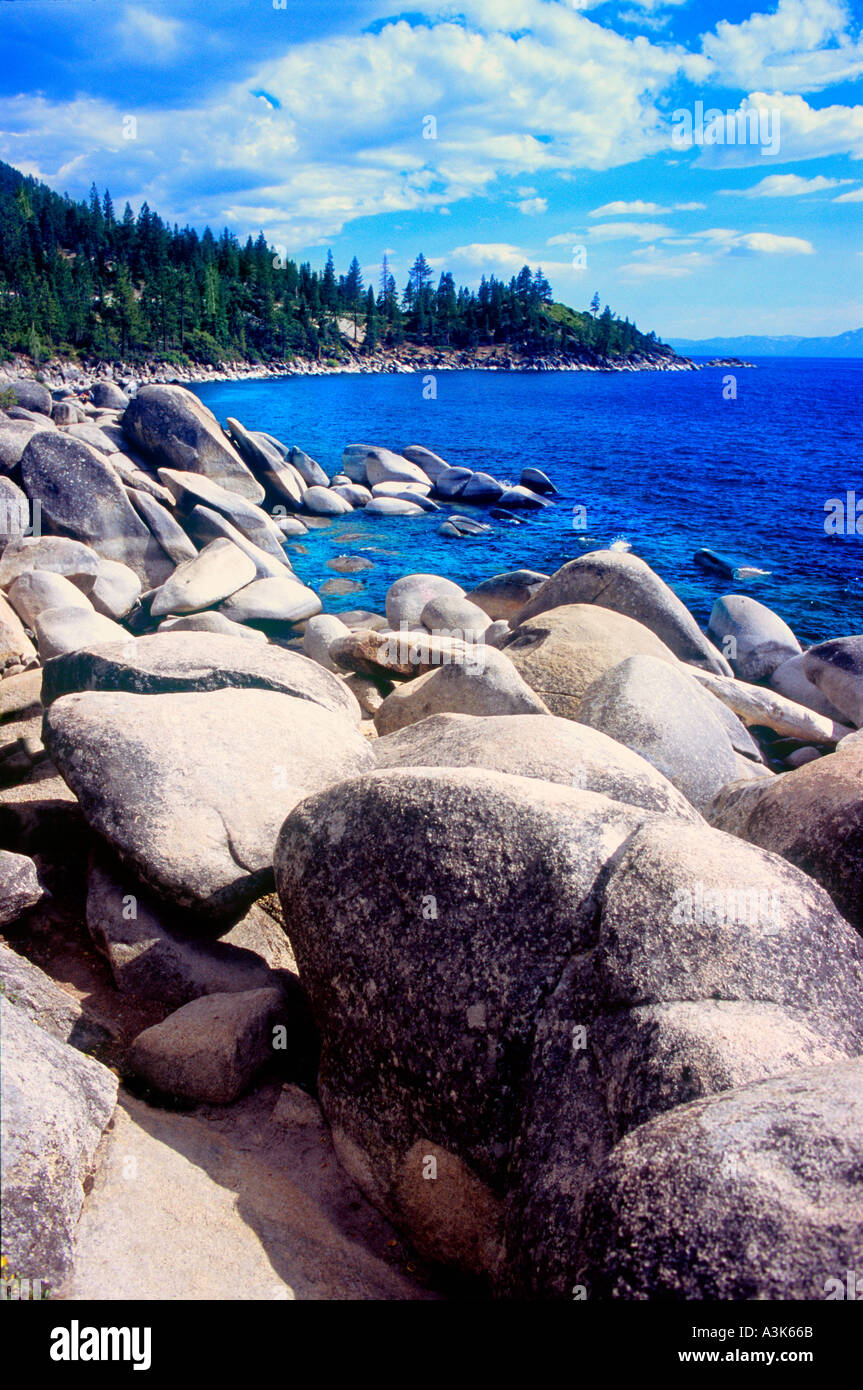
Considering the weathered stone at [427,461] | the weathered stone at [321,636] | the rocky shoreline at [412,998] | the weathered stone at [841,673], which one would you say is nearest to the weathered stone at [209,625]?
the weathered stone at [321,636]

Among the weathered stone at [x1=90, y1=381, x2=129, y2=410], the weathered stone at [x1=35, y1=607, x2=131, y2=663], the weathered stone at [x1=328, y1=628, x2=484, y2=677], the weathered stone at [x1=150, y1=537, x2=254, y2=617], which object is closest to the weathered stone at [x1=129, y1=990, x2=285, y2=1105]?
the weathered stone at [x1=328, y1=628, x2=484, y2=677]

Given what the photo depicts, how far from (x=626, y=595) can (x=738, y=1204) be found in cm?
1027

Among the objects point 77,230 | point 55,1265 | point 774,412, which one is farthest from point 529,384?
point 55,1265

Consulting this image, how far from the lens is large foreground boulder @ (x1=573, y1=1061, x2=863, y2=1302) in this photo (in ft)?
7.56

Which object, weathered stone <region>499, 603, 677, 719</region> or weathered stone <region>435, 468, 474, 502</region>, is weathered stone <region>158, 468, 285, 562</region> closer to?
weathered stone <region>499, 603, 677, 719</region>

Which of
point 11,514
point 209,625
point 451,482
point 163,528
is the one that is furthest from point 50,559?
point 451,482

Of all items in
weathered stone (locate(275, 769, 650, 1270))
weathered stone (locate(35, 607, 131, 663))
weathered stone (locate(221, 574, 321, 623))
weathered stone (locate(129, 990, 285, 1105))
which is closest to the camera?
weathered stone (locate(275, 769, 650, 1270))

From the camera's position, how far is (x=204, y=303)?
102m

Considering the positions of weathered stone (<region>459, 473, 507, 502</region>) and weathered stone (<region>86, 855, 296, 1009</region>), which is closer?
weathered stone (<region>86, 855, 296, 1009</region>)

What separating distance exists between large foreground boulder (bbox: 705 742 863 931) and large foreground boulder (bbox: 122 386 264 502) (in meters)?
18.2

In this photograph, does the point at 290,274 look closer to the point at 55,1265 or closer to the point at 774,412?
the point at 774,412

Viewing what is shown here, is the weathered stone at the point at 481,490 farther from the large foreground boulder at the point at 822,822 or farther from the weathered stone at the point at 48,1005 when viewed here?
the weathered stone at the point at 48,1005

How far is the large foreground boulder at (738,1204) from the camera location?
2.30m
